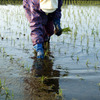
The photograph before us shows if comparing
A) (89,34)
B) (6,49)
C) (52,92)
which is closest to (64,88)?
(52,92)

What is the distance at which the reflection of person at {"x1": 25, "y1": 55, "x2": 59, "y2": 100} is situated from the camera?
2.12 metres

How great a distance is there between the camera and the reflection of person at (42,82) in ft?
6.97

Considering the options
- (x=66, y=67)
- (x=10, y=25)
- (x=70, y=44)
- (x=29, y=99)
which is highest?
(x=10, y=25)

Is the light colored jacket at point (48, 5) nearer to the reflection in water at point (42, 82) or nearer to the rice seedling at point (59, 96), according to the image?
the reflection in water at point (42, 82)

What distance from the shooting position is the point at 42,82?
7.93 feet

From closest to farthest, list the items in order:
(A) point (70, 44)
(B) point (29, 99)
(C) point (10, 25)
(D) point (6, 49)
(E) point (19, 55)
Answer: (B) point (29, 99)
(E) point (19, 55)
(D) point (6, 49)
(A) point (70, 44)
(C) point (10, 25)

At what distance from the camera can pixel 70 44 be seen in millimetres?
4156

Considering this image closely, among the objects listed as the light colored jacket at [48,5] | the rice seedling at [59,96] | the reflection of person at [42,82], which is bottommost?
the rice seedling at [59,96]

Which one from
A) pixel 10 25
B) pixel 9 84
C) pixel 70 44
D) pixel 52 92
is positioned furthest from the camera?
pixel 10 25

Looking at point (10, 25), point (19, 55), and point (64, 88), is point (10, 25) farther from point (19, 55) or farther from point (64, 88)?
point (64, 88)

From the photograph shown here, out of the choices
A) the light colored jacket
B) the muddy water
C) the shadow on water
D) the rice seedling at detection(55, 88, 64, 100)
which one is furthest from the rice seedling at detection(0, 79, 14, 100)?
the light colored jacket

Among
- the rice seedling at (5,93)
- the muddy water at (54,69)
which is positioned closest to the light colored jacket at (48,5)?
the muddy water at (54,69)

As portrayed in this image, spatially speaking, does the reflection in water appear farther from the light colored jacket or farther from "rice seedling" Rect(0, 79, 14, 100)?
the light colored jacket

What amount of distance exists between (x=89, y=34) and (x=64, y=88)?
2777 mm
